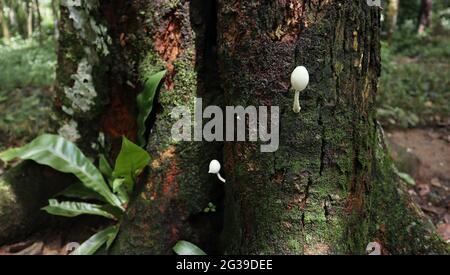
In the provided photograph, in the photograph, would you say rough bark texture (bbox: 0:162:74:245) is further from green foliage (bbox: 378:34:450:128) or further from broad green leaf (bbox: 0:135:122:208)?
green foliage (bbox: 378:34:450:128)

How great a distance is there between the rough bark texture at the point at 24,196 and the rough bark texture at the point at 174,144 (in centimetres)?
94

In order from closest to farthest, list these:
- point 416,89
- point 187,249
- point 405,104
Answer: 1. point 187,249
2. point 405,104
3. point 416,89

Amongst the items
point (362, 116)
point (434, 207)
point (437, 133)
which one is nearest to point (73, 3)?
point (362, 116)

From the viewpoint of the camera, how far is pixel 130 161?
97.9 inches

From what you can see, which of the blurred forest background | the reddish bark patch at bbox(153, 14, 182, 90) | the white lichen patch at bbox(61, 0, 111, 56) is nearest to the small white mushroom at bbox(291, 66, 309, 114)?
the reddish bark patch at bbox(153, 14, 182, 90)

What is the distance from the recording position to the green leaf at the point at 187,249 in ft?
7.82

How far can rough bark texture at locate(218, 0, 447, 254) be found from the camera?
186 centimetres

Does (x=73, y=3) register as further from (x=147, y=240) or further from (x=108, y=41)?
(x=147, y=240)

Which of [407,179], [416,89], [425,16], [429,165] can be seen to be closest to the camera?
[407,179]

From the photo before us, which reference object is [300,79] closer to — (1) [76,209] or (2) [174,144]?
(2) [174,144]

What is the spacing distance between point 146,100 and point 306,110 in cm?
102

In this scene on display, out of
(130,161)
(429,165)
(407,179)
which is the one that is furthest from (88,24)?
(429,165)
